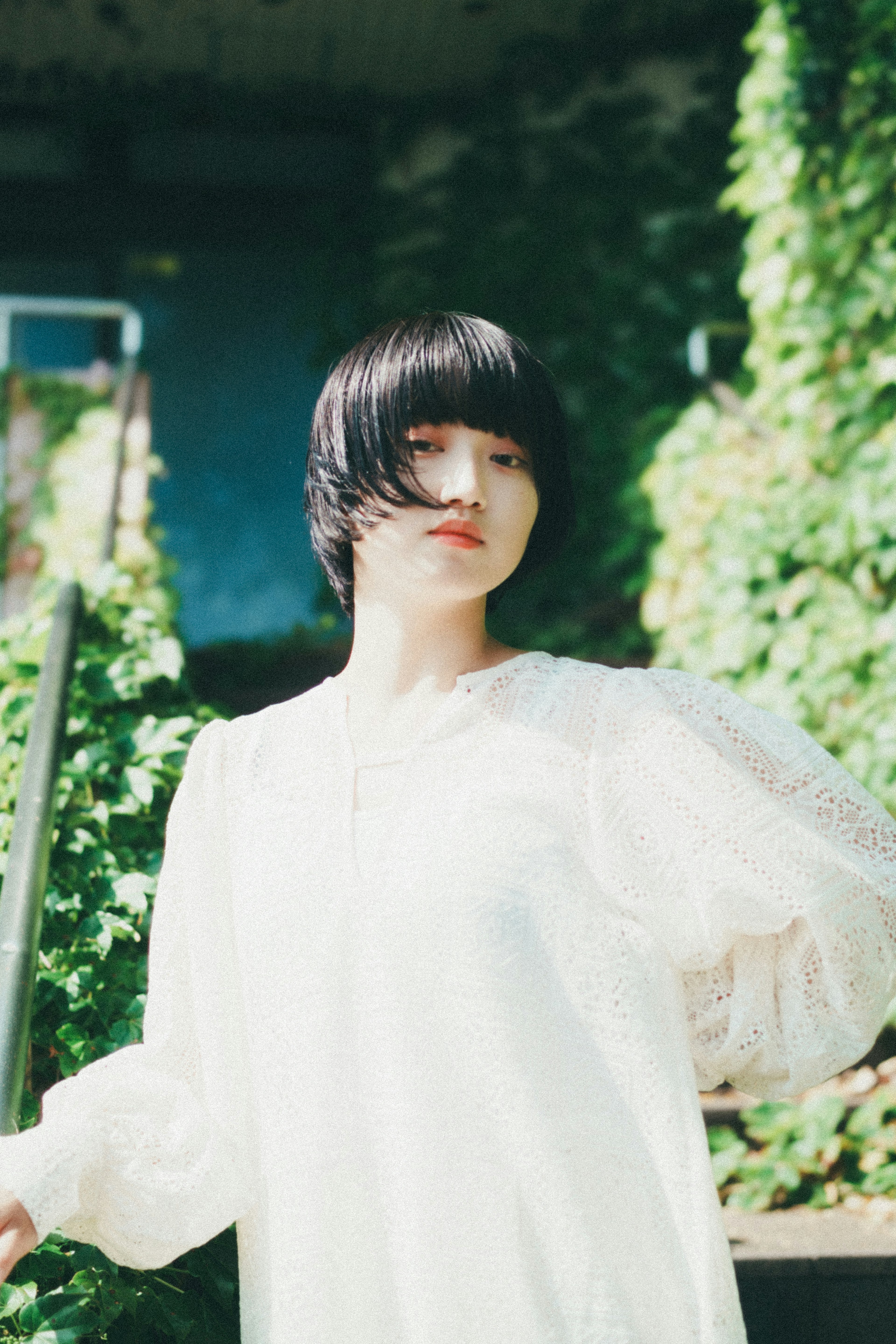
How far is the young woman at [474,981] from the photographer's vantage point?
116 cm

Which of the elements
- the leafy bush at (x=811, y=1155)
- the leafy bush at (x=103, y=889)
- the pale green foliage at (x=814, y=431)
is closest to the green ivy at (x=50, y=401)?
the leafy bush at (x=103, y=889)

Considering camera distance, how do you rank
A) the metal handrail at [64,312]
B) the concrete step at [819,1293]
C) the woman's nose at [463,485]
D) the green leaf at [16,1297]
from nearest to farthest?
the woman's nose at [463,485] → the green leaf at [16,1297] → the concrete step at [819,1293] → the metal handrail at [64,312]

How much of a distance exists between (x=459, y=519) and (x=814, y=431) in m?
2.42

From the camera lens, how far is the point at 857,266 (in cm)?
328

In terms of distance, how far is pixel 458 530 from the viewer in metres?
1.31

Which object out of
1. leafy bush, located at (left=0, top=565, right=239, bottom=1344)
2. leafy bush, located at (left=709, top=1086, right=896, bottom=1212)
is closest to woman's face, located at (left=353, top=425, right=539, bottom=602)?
leafy bush, located at (left=0, top=565, right=239, bottom=1344)

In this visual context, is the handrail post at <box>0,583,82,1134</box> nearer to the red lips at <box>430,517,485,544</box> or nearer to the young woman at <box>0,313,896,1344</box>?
the young woman at <box>0,313,896,1344</box>

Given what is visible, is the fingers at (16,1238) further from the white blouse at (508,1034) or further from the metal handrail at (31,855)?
the metal handrail at (31,855)

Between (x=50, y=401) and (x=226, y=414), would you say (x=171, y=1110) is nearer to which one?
(x=50, y=401)

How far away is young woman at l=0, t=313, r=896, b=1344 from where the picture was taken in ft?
3.80

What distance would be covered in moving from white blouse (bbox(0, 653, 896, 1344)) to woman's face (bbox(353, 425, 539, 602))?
6.6 inches

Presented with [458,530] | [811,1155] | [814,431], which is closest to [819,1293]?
[811,1155]

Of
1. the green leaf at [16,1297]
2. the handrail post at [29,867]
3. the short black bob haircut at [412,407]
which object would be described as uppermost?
the short black bob haircut at [412,407]

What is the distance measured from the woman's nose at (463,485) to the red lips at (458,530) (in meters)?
0.02
